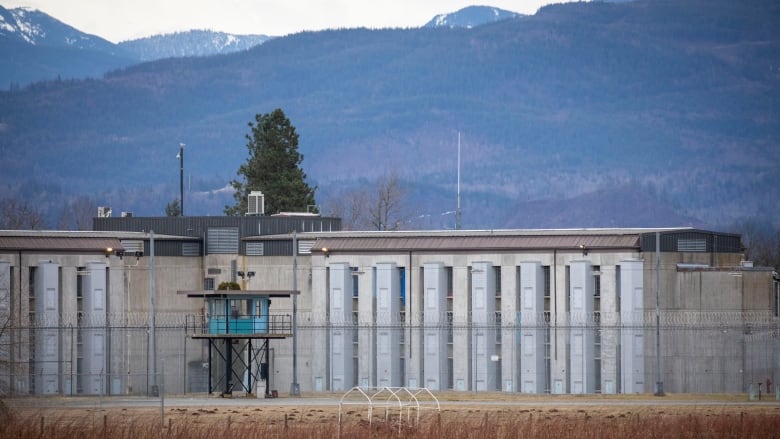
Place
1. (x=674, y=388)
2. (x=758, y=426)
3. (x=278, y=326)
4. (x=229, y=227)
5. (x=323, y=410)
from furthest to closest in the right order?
(x=229, y=227), (x=278, y=326), (x=674, y=388), (x=323, y=410), (x=758, y=426)

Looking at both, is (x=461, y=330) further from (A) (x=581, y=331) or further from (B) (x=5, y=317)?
(B) (x=5, y=317)

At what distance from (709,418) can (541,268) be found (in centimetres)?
2113

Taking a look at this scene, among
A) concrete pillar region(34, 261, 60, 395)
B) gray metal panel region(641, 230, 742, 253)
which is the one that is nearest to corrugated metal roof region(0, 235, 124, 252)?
concrete pillar region(34, 261, 60, 395)

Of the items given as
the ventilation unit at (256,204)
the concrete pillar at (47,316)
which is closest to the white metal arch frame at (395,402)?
the concrete pillar at (47,316)

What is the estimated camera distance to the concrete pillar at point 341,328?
77.1 meters

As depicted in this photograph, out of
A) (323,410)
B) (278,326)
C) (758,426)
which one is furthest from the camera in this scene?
(278,326)

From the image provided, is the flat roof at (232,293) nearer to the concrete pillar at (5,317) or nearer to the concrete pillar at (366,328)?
the concrete pillar at (366,328)

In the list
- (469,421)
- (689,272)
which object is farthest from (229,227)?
(469,421)

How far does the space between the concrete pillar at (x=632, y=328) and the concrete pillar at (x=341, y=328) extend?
42.2 feet

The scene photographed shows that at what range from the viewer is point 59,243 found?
255 ft

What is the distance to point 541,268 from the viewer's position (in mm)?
75875

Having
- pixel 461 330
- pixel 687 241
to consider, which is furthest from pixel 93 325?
pixel 687 241

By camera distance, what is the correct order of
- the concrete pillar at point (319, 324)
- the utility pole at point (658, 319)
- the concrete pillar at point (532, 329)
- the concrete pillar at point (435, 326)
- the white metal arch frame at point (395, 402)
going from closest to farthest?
the white metal arch frame at point (395, 402) → the utility pole at point (658, 319) → the concrete pillar at point (532, 329) → the concrete pillar at point (435, 326) → the concrete pillar at point (319, 324)

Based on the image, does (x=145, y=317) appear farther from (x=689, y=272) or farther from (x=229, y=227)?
(x=689, y=272)
